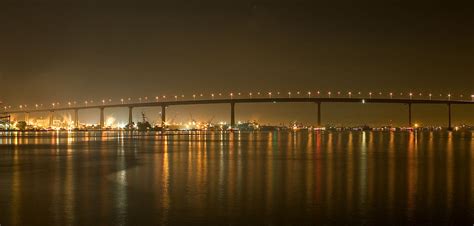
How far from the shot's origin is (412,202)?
60.3 feet

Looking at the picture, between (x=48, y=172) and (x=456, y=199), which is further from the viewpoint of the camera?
(x=48, y=172)

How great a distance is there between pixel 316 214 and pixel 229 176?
34.3ft

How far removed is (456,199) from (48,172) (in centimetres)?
1858

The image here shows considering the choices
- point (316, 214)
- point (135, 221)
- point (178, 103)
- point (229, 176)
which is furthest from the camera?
point (178, 103)

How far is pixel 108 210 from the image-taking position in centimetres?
1670

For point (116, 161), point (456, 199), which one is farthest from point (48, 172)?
point (456, 199)

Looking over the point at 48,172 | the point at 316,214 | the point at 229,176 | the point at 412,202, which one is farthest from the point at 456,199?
the point at 48,172

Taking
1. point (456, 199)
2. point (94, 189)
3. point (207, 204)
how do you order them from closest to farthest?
1. point (207, 204)
2. point (456, 199)
3. point (94, 189)

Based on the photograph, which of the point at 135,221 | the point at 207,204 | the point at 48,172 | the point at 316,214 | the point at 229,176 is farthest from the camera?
the point at 48,172

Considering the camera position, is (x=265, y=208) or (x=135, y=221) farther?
(x=265, y=208)

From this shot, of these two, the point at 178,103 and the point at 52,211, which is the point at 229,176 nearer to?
the point at 52,211

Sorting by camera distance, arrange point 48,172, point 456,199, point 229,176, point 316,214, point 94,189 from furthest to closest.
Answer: point 48,172
point 229,176
point 94,189
point 456,199
point 316,214

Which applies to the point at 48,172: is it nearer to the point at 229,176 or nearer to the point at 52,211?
the point at 229,176

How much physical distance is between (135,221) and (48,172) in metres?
14.8
